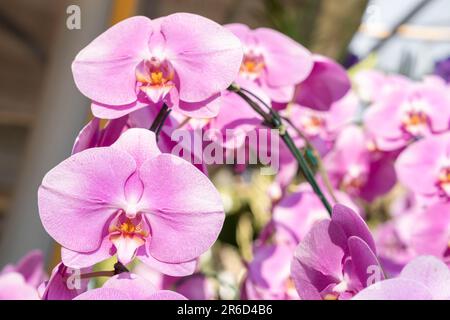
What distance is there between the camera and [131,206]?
0.28 metres

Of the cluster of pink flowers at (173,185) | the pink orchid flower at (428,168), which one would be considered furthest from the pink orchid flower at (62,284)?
the pink orchid flower at (428,168)

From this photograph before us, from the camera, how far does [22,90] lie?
5.11 ft

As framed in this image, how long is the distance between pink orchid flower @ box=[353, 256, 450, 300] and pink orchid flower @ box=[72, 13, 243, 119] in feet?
0.36

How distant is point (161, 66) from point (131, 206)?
72 mm

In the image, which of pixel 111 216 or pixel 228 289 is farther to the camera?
pixel 228 289

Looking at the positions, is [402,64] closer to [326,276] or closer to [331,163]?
[331,163]

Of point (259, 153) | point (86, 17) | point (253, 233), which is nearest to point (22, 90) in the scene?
point (253, 233)

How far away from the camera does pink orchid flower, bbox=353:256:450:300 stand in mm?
226

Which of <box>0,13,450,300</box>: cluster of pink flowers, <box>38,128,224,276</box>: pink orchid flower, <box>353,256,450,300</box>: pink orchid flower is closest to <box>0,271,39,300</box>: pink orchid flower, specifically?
<box>0,13,450,300</box>: cluster of pink flowers

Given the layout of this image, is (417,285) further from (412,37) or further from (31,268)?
(412,37)

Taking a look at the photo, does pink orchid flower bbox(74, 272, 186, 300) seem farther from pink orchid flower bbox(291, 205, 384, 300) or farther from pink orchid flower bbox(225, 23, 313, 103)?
pink orchid flower bbox(225, 23, 313, 103)

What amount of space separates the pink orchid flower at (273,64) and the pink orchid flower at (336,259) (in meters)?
0.12

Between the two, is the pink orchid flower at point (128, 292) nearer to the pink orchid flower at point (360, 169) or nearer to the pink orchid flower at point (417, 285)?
the pink orchid flower at point (417, 285)

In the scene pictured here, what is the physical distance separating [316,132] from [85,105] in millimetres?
312
